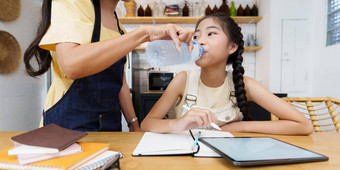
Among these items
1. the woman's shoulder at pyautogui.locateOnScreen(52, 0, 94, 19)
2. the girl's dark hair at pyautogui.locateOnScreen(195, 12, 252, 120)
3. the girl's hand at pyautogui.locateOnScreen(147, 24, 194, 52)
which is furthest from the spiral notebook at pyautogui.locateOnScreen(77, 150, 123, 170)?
the girl's dark hair at pyautogui.locateOnScreen(195, 12, 252, 120)

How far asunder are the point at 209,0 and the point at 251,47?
1.12 meters

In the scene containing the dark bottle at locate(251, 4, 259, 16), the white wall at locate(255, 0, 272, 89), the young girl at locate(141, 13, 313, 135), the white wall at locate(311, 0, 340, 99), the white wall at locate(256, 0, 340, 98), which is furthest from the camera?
the dark bottle at locate(251, 4, 259, 16)

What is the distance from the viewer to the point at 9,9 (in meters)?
2.12

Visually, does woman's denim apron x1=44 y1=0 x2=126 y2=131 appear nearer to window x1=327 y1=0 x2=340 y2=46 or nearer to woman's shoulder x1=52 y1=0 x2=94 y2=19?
woman's shoulder x1=52 y1=0 x2=94 y2=19

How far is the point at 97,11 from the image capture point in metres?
0.94

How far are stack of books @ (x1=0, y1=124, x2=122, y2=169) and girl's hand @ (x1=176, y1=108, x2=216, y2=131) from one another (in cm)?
30

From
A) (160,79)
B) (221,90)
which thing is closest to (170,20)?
(160,79)

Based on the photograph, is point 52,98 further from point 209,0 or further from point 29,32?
point 209,0

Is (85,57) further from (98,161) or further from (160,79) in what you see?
(160,79)

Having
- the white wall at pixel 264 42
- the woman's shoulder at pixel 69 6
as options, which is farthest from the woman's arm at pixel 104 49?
the white wall at pixel 264 42

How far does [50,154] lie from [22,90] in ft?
7.86

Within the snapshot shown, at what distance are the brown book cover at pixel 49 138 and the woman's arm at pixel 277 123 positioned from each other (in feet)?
2.34

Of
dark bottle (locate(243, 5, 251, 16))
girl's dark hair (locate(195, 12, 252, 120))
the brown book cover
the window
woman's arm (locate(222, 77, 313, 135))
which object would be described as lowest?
woman's arm (locate(222, 77, 313, 135))

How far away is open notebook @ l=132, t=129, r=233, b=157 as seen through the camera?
0.61 metres
